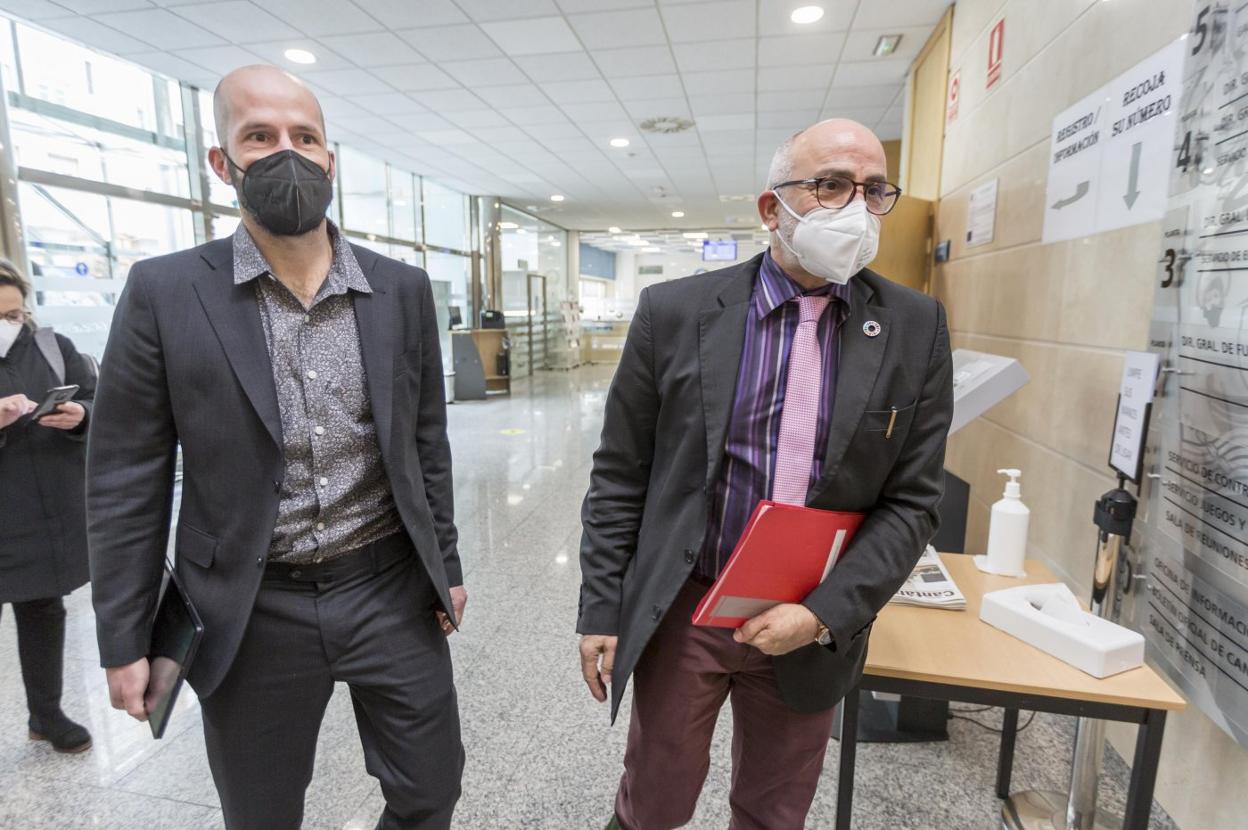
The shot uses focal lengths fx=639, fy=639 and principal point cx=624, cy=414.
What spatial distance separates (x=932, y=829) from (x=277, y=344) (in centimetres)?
192

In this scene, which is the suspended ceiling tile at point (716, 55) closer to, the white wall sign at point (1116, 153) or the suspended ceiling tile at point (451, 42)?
the suspended ceiling tile at point (451, 42)

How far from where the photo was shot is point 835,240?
105 cm

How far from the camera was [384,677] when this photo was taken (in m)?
1.13

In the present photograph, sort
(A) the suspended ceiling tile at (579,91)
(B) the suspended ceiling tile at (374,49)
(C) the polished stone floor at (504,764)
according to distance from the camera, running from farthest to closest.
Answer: (A) the suspended ceiling tile at (579,91)
(B) the suspended ceiling tile at (374,49)
(C) the polished stone floor at (504,764)

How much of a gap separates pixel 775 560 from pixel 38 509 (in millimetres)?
2179

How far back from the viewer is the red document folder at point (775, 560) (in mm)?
936

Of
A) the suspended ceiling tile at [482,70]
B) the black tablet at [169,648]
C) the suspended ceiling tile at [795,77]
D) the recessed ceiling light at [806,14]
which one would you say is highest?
the suspended ceiling tile at [795,77]

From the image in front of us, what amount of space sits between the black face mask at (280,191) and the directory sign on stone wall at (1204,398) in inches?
68.5

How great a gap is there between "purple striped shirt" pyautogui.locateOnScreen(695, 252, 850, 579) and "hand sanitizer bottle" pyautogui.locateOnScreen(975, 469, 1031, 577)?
862 mm

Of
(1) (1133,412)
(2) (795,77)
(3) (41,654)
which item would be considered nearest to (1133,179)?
(1) (1133,412)

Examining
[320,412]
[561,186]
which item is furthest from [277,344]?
[561,186]

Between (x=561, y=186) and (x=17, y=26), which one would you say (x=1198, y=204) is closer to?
(x=17, y=26)

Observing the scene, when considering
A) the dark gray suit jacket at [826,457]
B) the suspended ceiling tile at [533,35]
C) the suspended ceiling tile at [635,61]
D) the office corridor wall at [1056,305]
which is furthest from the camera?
the suspended ceiling tile at [635,61]

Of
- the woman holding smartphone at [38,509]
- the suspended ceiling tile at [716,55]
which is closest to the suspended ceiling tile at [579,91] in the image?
the suspended ceiling tile at [716,55]
